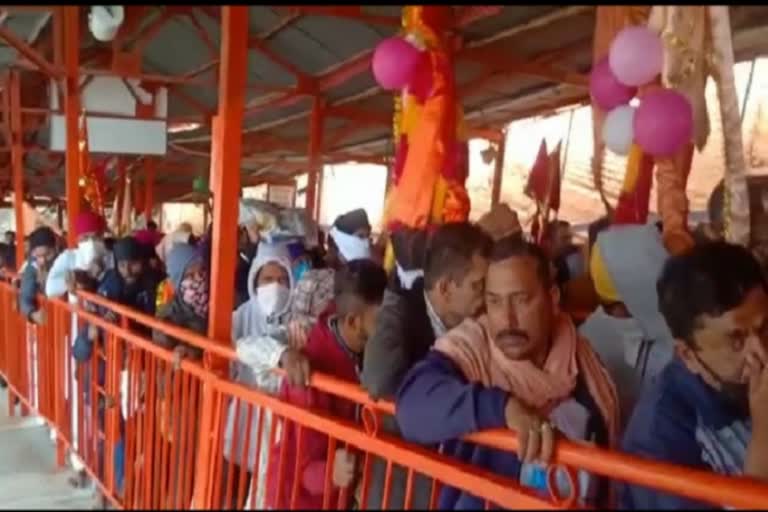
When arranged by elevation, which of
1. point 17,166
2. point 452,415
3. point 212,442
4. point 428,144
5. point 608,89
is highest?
point 608,89

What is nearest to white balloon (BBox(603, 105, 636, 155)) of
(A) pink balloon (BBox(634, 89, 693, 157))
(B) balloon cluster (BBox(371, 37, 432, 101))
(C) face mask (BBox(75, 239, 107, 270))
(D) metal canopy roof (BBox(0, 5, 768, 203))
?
(A) pink balloon (BBox(634, 89, 693, 157))

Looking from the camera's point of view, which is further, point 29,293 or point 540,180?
point 29,293

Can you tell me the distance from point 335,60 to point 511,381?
6677mm

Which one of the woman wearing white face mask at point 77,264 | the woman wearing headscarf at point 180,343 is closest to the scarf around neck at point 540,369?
the woman wearing headscarf at point 180,343

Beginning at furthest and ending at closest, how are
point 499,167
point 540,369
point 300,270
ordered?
point 499,167 < point 300,270 < point 540,369

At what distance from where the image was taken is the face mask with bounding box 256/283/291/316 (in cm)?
338

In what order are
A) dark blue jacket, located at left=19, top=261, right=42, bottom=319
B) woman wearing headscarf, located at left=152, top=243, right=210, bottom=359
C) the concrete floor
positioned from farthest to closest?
dark blue jacket, located at left=19, top=261, right=42, bottom=319, the concrete floor, woman wearing headscarf, located at left=152, top=243, right=210, bottom=359

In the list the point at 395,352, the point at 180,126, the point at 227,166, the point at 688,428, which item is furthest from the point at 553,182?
the point at 180,126

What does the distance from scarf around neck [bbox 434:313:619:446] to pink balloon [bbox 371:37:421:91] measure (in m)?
1.47

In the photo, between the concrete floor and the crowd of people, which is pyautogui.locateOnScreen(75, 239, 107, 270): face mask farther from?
the crowd of people

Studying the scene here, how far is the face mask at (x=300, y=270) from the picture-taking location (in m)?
3.47

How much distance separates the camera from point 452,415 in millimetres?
1747

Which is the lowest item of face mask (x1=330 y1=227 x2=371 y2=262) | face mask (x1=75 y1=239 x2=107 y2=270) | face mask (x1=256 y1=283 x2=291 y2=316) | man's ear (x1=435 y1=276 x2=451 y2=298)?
face mask (x1=75 y1=239 x2=107 y2=270)

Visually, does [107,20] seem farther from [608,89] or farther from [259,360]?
[608,89]
